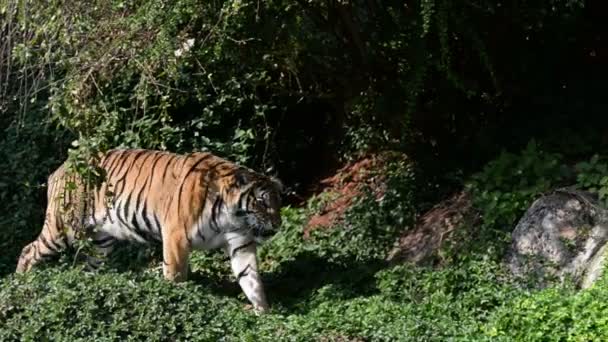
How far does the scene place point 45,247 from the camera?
9367mm

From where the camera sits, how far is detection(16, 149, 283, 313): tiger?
8430 mm

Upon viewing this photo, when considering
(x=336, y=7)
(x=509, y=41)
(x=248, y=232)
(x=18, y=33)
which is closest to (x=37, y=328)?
(x=248, y=232)

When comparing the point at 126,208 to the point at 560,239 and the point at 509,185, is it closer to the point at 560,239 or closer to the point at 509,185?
the point at 509,185

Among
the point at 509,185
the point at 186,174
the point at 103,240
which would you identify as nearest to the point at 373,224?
the point at 509,185

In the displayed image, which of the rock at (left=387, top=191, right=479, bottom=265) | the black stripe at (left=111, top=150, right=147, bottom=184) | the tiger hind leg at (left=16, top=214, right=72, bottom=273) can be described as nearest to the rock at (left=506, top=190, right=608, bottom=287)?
the rock at (left=387, top=191, right=479, bottom=265)

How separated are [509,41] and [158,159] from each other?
282cm

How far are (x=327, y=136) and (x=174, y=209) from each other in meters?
2.86

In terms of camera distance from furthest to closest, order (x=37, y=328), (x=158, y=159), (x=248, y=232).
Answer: (x=158, y=159)
(x=248, y=232)
(x=37, y=328)

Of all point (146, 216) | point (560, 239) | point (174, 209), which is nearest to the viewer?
point (560, 239)

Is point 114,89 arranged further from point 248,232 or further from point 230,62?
point 248,232

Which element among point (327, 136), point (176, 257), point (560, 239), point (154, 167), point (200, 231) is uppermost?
point (154, 167)

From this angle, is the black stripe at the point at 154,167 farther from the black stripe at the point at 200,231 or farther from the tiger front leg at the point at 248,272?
the tiger front leg at the point at 248,272

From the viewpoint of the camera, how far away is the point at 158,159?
9109 mm

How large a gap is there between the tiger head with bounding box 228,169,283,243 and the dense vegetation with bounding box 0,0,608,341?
1.70ft
